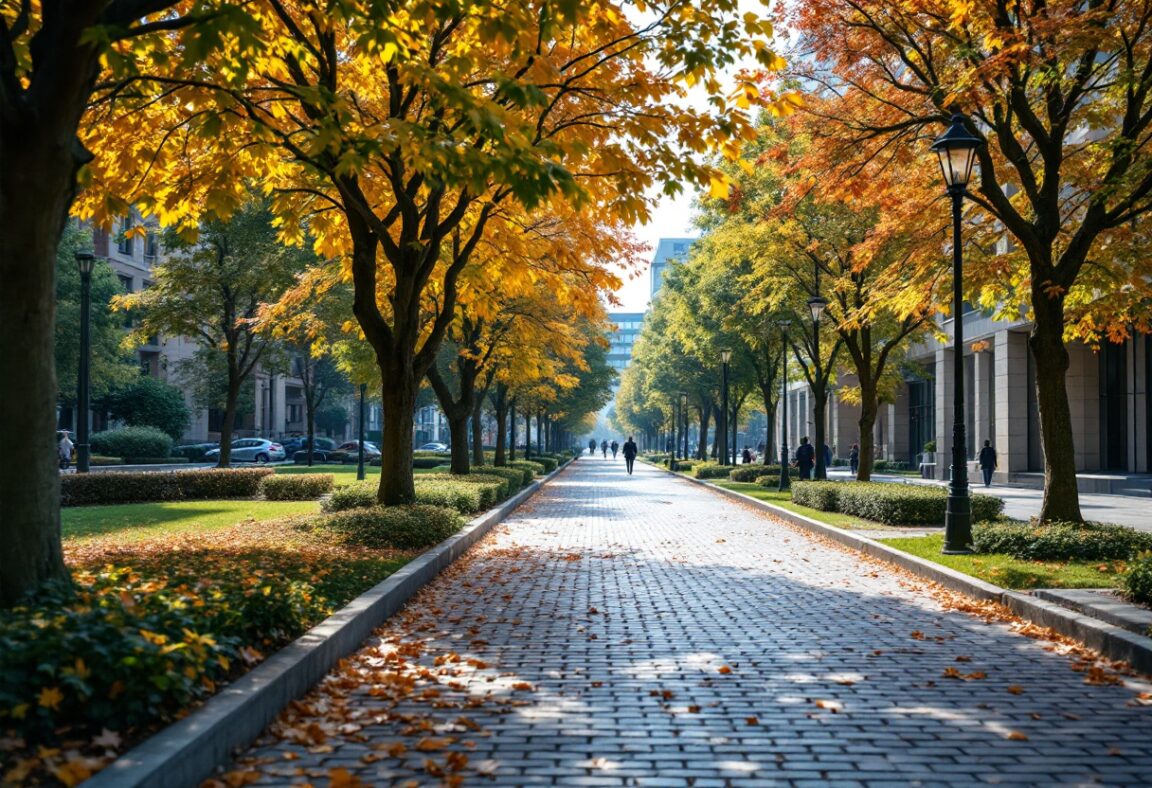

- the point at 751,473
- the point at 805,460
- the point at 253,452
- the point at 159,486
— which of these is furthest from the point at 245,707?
the point at 253,452

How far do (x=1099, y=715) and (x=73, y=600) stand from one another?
6.04 meters

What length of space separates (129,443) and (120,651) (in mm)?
44865

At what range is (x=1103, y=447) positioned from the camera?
37.2 meters

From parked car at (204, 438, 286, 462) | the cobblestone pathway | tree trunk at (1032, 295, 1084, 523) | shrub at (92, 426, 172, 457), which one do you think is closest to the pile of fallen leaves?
the cobblestone pathway

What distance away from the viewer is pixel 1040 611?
872 cm

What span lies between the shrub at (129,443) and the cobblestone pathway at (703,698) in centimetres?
3922

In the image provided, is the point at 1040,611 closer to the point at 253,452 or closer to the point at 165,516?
the point at 165,516

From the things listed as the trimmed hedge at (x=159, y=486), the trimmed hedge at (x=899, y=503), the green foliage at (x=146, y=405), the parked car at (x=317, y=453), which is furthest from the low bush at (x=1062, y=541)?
the parked car at (x=317, y=453)

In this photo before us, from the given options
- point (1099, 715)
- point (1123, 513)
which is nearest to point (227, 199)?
point (1099, 715)

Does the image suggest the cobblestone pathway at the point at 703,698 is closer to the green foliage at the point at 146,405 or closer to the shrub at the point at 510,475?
the shrub at the point at 510,475

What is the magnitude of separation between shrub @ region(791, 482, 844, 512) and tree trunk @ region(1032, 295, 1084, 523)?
7.41 meters

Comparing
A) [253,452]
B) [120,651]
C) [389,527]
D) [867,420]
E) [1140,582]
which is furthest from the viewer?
[253,452]

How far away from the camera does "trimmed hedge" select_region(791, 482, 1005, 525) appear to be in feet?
56.3

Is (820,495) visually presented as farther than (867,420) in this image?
No
